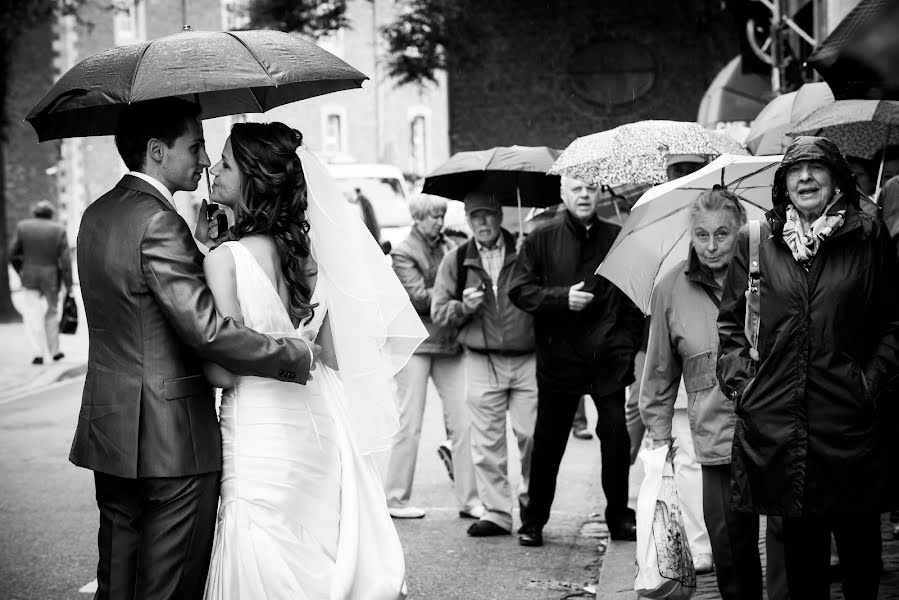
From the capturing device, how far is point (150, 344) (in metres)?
3.78

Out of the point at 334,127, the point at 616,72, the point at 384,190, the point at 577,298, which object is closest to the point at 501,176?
the point at 577,298

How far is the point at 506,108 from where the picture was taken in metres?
31.5

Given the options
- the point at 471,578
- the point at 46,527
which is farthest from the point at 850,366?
the point at 46,527

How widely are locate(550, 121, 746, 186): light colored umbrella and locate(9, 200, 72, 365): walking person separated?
1024 centimetres

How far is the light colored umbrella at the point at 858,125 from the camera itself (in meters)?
6.91

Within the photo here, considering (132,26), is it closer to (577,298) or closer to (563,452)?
(577,298)

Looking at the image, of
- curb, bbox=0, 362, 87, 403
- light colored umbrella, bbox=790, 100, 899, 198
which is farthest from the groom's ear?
curb, bbox=0, 362, 87, 403

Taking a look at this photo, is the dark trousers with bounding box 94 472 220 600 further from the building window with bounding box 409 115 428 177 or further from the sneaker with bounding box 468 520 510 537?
the building window with bounding box 409 115 428 177

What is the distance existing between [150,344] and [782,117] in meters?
5.86

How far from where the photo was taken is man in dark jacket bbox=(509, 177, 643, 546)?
7008 mm

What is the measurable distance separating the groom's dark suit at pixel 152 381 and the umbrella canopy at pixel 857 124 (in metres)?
4.06

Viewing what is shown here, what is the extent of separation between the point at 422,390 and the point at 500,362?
735mm

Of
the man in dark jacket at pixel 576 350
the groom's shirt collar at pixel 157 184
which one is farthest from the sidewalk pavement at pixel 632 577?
the groom's shirt collar at pixel 157 184

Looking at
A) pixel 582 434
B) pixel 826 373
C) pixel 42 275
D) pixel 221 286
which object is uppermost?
pixel 221 286
